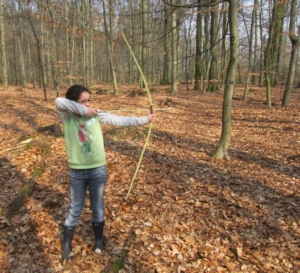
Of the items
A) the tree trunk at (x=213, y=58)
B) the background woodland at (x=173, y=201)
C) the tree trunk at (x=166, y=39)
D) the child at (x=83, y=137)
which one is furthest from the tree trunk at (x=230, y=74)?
the tree trunk at (x=213, y=58)

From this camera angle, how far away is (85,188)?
3.19 m

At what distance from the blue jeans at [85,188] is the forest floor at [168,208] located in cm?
62

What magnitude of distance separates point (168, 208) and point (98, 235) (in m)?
1.39

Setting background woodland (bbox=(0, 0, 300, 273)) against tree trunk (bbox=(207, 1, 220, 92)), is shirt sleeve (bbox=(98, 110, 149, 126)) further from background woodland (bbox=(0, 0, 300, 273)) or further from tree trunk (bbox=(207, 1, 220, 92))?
tree trunk (bbox=(207, 1, 220, 92))

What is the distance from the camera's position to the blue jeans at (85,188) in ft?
10.1

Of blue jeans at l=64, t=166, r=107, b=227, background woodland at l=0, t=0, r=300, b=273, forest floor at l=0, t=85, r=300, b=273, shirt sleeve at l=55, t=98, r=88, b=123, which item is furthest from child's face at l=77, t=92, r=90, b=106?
forest floor at l=0, t=85, r=300, b=273

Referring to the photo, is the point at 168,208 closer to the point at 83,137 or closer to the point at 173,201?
the point at 173,201

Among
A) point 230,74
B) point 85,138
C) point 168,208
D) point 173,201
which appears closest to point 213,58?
point 230,74

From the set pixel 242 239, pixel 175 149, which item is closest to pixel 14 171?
pixel 175 149

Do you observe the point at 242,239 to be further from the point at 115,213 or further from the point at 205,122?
the point at 205,122

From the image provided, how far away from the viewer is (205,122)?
1112 centimetres

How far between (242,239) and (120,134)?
214 inches

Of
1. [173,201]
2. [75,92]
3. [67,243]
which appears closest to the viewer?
[75,92]

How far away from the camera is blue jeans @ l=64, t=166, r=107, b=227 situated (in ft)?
10.1
